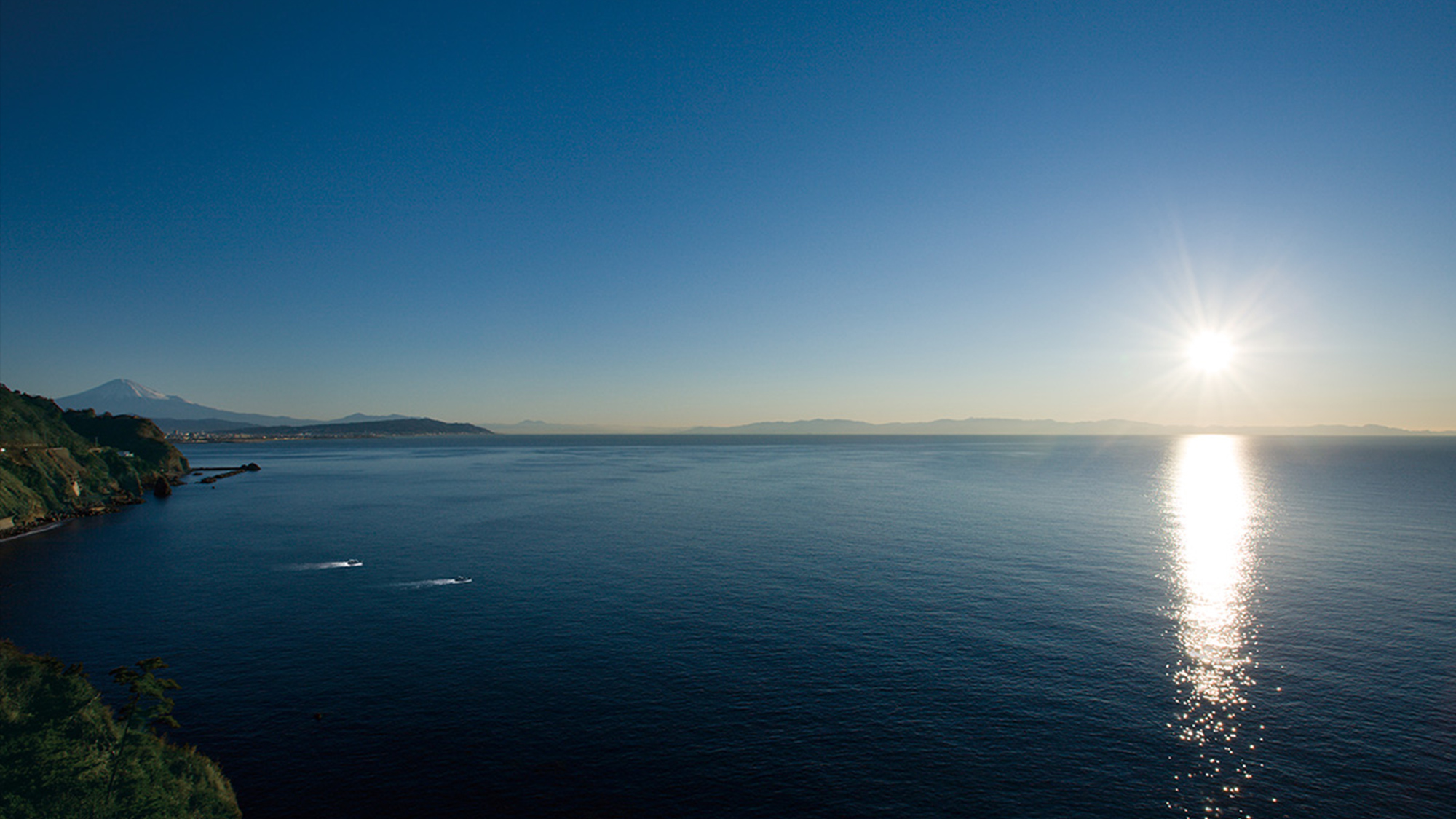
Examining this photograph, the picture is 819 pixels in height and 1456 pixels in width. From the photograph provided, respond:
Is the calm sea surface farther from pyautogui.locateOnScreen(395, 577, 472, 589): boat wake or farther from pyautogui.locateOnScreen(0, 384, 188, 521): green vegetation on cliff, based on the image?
pyautogui.locateOnScreen(0, 384, 188, 521): green vegetation on cliff

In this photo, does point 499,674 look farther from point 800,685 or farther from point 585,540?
point 585,540

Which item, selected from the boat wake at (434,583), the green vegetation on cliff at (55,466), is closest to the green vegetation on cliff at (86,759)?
the boat wake at (434,583)

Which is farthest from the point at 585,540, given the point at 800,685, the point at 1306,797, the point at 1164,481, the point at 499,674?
the point at 1164,481

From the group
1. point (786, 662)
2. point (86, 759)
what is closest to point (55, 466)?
point (86, 759)

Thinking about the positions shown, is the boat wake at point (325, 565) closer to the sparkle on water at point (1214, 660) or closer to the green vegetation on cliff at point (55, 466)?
the green vegetation on cliff at point (55, 466)

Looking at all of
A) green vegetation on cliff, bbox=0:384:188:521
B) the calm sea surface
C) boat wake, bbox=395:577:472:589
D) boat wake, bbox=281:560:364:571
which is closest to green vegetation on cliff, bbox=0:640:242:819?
the calm sea surface

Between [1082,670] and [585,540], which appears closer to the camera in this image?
[1082,670]
